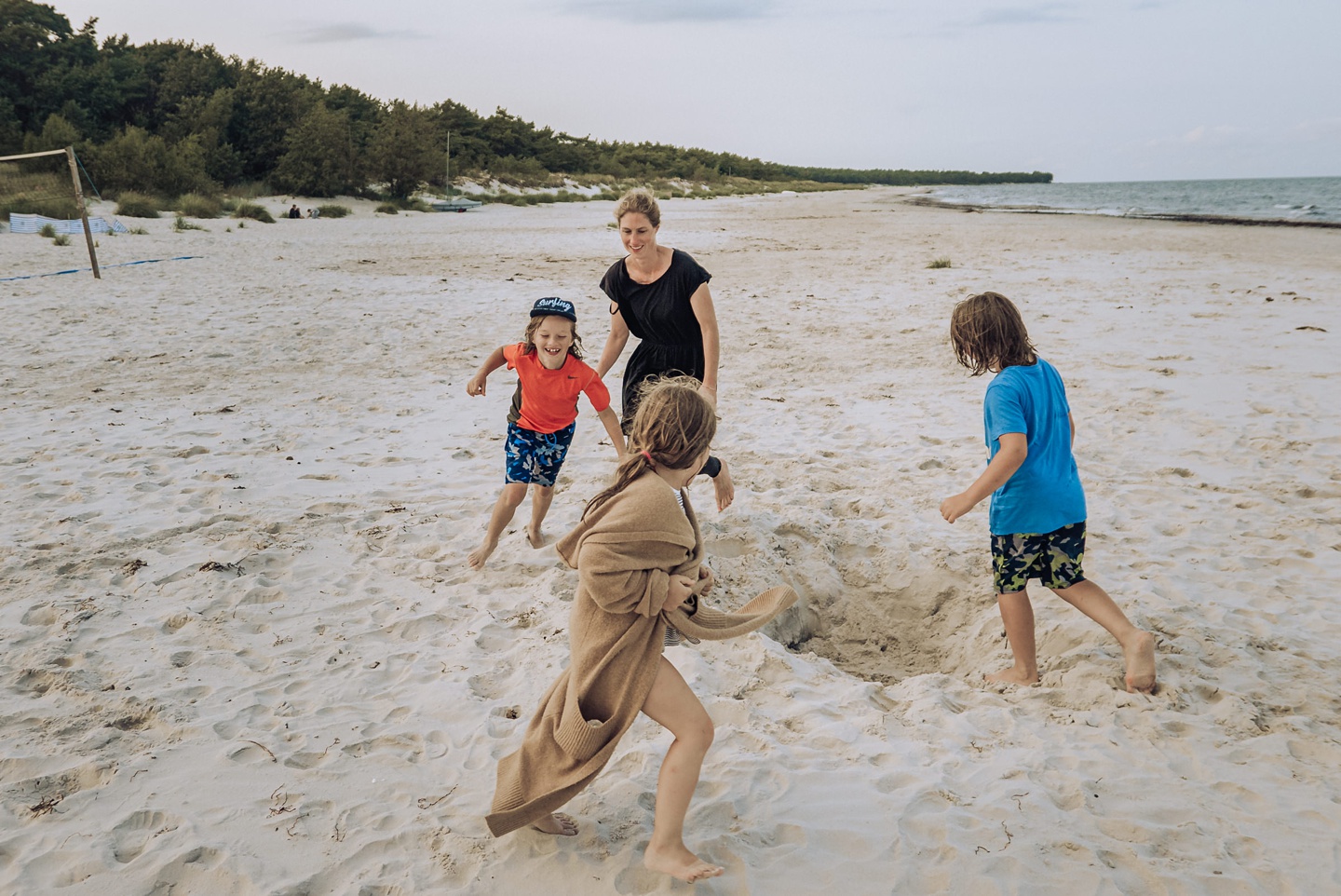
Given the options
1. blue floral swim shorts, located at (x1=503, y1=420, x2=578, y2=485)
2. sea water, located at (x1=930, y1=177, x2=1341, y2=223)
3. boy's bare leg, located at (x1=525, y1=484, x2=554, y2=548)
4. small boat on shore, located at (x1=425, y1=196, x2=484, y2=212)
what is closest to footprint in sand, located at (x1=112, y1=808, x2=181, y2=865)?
blue floral swim shorts, located at (x1=503, y1=420, x2=578, y2=485)

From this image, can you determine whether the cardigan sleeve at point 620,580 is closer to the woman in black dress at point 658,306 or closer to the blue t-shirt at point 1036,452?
the blue t-shirt at point 1036,452

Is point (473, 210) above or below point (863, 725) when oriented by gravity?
above

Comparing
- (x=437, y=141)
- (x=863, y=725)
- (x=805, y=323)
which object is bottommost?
(x=863, y=725)

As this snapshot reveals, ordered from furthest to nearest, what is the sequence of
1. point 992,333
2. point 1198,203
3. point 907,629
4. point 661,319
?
point 1198,203 < point 661,319 < point 907,629 < point 992,333

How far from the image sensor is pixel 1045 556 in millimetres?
3246

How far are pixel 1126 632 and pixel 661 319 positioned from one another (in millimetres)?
2508

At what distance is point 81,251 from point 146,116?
22785 millimetres

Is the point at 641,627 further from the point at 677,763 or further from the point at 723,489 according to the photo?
the point at 723,489

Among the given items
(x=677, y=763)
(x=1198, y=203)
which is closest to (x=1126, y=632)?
(x=677, y=763)

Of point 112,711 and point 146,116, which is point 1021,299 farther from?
point 146,116

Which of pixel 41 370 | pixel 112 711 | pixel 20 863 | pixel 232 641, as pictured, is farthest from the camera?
pixel 41 370

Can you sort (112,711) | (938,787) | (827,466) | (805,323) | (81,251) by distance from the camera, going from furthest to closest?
(81,251), (805,323), (827,466), (112,711), (938,787)

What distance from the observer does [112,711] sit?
3.00 metres

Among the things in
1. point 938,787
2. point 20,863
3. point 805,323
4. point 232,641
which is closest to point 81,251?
point 805,323
